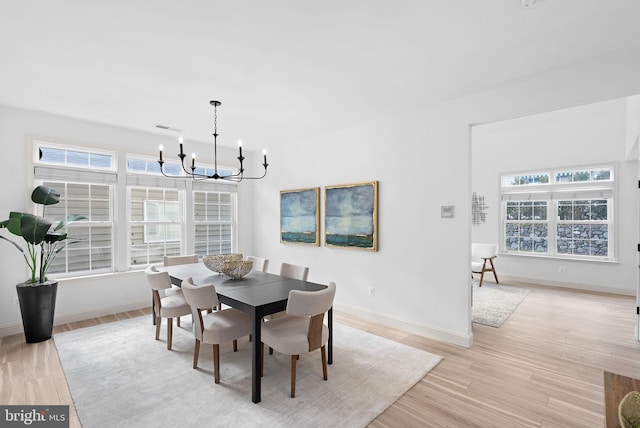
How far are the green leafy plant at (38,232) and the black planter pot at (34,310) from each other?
0.17 meters

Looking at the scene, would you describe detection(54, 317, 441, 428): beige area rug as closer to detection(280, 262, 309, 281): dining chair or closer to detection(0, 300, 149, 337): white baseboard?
detection(0, 300, 149, 337): white baseboard

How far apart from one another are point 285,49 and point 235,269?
7.04 feet

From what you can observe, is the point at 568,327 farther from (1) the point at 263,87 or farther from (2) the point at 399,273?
(1) the point at 263,87

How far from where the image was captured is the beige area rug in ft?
6.97

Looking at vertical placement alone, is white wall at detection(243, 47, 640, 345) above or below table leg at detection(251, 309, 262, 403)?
above

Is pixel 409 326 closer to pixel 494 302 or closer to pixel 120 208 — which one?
pixel 494 302

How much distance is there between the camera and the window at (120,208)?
4.03m

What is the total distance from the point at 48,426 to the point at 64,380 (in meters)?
0.63

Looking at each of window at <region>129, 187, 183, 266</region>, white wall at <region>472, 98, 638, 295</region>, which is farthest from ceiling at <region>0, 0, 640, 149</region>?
white wall at <region>472, 98, 638, 295</region>

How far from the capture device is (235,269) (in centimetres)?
320

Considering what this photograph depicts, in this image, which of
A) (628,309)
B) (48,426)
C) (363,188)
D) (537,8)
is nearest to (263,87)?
(363,188)

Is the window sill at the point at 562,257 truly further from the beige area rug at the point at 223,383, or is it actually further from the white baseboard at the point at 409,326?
the beige area rug at the point at 223,383

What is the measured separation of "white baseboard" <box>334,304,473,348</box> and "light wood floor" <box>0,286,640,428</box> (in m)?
0.09

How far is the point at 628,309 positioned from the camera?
178 inches
